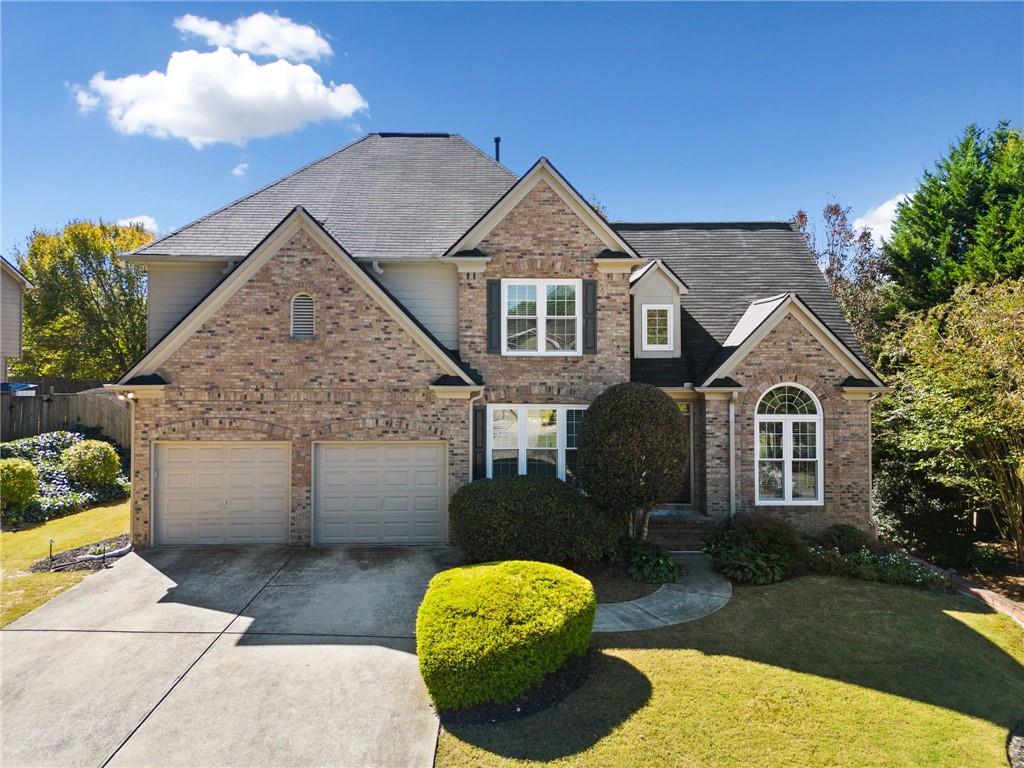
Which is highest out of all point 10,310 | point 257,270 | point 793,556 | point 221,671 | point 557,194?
point 557,194

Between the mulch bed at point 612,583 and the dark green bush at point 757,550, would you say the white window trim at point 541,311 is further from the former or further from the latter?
the dark green bush at point 757,550

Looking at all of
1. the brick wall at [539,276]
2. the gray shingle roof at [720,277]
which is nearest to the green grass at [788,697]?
the brick wall at [539,276]

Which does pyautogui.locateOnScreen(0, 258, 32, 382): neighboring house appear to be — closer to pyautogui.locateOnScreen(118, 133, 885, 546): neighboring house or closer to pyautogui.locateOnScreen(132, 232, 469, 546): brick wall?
pyautogui.locateOnScreen(118, 133, 885, 546): neighboring house

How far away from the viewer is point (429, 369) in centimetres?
1178

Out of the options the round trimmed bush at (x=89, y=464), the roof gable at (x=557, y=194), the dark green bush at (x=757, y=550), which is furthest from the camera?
the round trimmed bush at (x=89, y=464)

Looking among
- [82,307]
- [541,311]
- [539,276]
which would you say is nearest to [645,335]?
[541,311]

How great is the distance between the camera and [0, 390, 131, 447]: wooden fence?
19312 mm

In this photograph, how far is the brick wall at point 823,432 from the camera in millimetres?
12461

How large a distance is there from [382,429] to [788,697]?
340 inches

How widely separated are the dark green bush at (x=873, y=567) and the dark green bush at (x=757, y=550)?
40cm

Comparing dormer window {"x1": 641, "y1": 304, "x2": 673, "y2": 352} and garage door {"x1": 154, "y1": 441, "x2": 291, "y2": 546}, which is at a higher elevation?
dormer window {"x1": 641, "y1": 304, "x2": 673, "y2": 352}

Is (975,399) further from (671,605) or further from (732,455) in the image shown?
(671,605)

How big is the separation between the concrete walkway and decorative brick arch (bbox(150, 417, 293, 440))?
7584mm

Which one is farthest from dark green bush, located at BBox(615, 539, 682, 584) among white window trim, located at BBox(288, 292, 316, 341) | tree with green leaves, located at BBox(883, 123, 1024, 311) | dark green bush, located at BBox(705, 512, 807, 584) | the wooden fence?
the wooden fence
